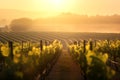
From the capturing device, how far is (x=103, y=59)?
1916 cm

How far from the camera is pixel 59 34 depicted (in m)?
154

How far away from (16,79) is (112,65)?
67.7ft

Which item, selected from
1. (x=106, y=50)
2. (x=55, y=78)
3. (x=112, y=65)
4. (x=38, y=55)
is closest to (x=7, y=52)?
(x=38, y=55)

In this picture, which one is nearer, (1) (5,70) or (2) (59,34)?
(1) (5,70)

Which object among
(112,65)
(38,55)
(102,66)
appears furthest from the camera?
(112,65)

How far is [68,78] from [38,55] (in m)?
3.34

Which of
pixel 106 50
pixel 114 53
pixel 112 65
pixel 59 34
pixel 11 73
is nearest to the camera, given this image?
pixel 11 73

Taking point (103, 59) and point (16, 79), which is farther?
point (103, 59)

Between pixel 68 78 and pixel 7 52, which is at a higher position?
pixel 7 52

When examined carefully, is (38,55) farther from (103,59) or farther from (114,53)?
(114,53)

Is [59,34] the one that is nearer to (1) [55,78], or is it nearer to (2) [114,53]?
(2) [114,53]

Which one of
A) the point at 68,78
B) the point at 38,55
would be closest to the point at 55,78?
the point at 68,78

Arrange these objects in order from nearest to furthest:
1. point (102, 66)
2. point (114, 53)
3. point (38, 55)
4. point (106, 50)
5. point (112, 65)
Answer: point (102, 66) < point (38, 55) < point (112, 65) < point (114, 53) < point (106, 50)

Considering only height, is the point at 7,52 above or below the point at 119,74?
above
